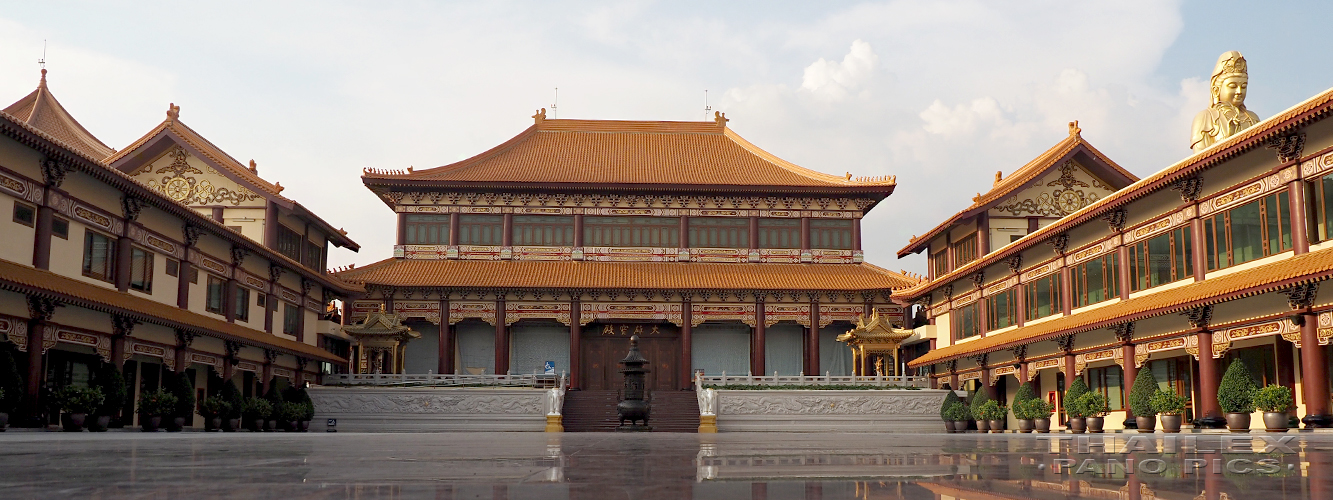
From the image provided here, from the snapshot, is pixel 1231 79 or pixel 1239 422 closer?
pixel 1239 422

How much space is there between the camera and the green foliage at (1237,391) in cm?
1970

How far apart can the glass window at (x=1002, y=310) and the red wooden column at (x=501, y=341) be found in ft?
60.9

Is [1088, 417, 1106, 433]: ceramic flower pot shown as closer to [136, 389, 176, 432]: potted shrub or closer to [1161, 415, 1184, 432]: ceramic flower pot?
[1161, 415, 1184, 432]: ceramic flower pot

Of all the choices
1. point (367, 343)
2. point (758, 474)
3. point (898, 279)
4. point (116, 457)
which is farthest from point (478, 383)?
point (758, 474)

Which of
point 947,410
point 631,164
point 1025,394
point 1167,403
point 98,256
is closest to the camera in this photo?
point 1167,403

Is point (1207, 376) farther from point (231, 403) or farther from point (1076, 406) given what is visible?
point (231, 403)

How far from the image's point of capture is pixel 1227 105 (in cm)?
2603

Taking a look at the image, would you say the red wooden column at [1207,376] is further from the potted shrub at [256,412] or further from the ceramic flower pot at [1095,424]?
the potted shrub at [256,412]

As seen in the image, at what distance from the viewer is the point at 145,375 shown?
2788cm

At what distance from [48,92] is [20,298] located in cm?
1980

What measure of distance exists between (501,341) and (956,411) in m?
17.9

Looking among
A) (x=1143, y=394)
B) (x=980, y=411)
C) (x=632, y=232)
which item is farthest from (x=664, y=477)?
(x=632, y=232)

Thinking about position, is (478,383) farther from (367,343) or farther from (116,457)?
(116,457)

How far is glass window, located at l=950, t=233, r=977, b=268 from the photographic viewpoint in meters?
37.8
